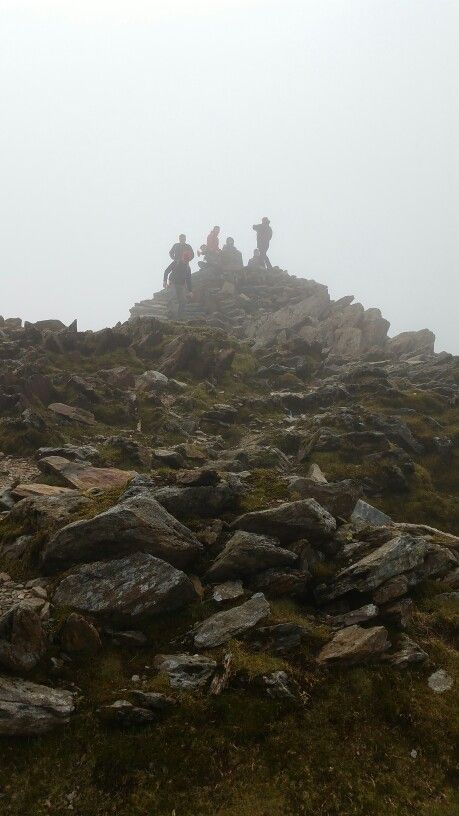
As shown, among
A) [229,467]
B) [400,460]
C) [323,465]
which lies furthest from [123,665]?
[400,460]

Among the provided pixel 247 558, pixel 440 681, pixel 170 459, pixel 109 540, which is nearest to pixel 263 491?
pixel 247 558

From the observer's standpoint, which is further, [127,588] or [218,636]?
[127,588]

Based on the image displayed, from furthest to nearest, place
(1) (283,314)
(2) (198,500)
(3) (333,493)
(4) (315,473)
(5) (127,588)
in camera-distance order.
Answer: (1) (283,314), (4) (315,473), (3) (333,493), (2) (198,500), (5) (127,588)

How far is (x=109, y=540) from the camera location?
12.5m

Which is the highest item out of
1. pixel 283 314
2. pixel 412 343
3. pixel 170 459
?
pixel 283 314

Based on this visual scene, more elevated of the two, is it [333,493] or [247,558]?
[333,493]

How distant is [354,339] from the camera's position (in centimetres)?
5734

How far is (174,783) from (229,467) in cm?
1201

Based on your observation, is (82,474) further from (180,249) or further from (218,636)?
(180,249)

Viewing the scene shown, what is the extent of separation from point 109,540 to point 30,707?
4207mm

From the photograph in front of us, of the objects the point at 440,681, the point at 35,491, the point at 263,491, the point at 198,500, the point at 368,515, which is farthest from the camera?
the point at 368,515

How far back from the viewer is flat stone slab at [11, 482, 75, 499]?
54.7 ft

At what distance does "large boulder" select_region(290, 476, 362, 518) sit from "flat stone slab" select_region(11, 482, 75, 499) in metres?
7.81

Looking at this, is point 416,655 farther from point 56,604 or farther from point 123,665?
point 56,604
